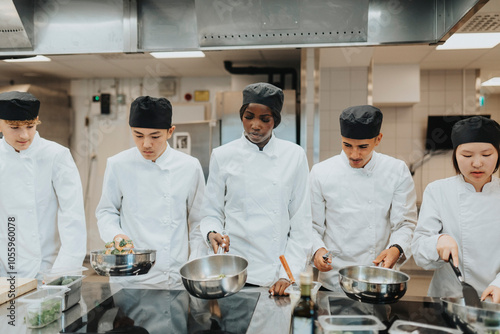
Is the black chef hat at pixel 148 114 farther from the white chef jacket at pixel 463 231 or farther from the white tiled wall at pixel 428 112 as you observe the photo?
the white tiled wall at pixel 428 112

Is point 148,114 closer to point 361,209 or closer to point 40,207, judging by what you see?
point 40,207

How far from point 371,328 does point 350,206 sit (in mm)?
965

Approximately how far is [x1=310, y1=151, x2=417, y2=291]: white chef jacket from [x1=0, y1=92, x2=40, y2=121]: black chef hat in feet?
4.38

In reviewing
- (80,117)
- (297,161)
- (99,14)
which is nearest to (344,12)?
(297,161)

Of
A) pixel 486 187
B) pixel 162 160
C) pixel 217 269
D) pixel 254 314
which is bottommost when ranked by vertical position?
pixel 254 314

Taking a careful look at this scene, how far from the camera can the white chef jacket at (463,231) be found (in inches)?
60.5

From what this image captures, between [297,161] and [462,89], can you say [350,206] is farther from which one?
[462,89]

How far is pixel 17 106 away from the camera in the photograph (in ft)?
5.64

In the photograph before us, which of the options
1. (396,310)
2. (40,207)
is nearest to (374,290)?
(396,310)

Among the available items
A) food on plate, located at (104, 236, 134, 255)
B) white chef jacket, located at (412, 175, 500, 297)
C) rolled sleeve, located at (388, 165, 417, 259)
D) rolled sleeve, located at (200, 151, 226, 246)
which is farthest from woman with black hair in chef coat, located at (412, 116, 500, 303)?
food on plate, located at (104, 236, 134, 255)

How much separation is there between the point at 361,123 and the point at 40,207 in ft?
4.88

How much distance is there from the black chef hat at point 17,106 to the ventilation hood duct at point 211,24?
10.9 inches

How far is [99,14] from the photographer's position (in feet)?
6.06

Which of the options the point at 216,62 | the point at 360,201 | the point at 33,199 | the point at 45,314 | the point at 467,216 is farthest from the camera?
the point at 216,62
